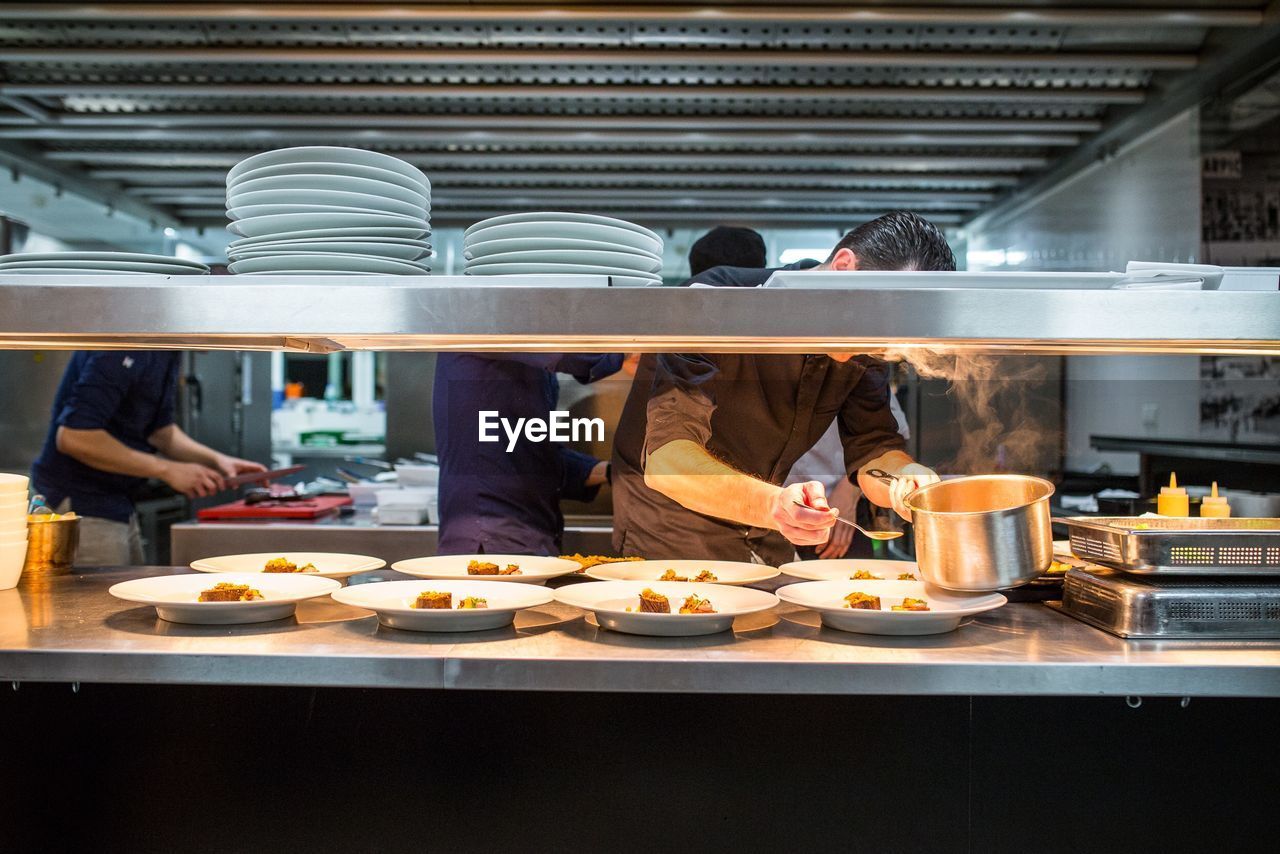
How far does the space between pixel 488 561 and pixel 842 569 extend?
66 cm

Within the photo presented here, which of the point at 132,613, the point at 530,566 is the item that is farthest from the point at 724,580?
the point at 132,613

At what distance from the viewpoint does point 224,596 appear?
1388 millimetres

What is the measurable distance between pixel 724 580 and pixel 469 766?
0.54 meters

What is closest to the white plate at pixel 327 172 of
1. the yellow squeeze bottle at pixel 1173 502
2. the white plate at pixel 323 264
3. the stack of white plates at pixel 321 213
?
the stack of white plates at pixel 321 213

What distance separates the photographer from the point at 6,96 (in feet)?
13.5

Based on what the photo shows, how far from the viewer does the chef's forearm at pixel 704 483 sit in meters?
1.73

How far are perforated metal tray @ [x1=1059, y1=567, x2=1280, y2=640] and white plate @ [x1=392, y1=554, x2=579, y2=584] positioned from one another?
0.89 meters

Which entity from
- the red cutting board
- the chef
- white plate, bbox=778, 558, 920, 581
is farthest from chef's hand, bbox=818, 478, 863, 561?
the red cutting board

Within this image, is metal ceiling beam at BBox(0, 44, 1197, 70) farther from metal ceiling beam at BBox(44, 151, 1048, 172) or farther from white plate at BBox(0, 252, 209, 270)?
white plate at BBox(0, 252, 209, 270)

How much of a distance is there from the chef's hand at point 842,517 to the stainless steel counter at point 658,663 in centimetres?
132

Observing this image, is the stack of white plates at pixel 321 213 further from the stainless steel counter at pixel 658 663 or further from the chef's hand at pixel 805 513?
the chef's hand at pixel 805 513

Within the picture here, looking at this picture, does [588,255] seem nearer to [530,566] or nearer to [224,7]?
[530,566]

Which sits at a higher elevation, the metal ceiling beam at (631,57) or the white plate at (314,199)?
the metal ceiling beam at (631,57)

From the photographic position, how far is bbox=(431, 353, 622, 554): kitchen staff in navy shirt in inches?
91.4
